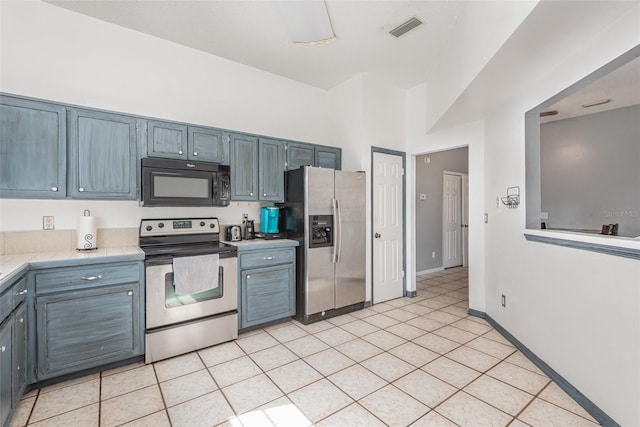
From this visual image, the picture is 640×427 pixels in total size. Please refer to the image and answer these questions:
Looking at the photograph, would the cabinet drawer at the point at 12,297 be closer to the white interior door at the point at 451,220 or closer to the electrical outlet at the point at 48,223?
the electrical outlet at the point at 48,223

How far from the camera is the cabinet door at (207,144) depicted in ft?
9.72

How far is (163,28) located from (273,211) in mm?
2207

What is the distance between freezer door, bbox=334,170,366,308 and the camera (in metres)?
3.58

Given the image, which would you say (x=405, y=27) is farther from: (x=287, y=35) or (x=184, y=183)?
(x=184, y=183)

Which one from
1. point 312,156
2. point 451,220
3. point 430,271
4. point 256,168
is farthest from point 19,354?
point 451,220

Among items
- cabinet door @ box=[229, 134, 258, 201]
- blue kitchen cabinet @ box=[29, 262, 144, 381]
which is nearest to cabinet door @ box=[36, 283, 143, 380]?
blue kitchen cabinet @ box=[29, 262, 144, 381]

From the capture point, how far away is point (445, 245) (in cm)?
624

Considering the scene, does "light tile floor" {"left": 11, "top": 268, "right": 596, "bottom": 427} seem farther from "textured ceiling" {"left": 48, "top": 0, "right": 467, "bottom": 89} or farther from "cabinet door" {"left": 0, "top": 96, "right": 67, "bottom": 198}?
"textured ceiling" {"left": 48, "top": 0, "right": 467, "bottom": 89}

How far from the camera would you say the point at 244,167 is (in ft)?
10.8

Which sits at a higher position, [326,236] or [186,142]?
[186,142]

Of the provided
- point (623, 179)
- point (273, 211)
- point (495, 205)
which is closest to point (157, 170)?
point (273, 211)

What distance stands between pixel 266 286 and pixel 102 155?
196 centimetres

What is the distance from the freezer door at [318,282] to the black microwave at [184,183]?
1.17 m

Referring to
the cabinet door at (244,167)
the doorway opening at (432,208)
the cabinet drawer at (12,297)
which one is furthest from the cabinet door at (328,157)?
the cabinet drawer at (12,297)
